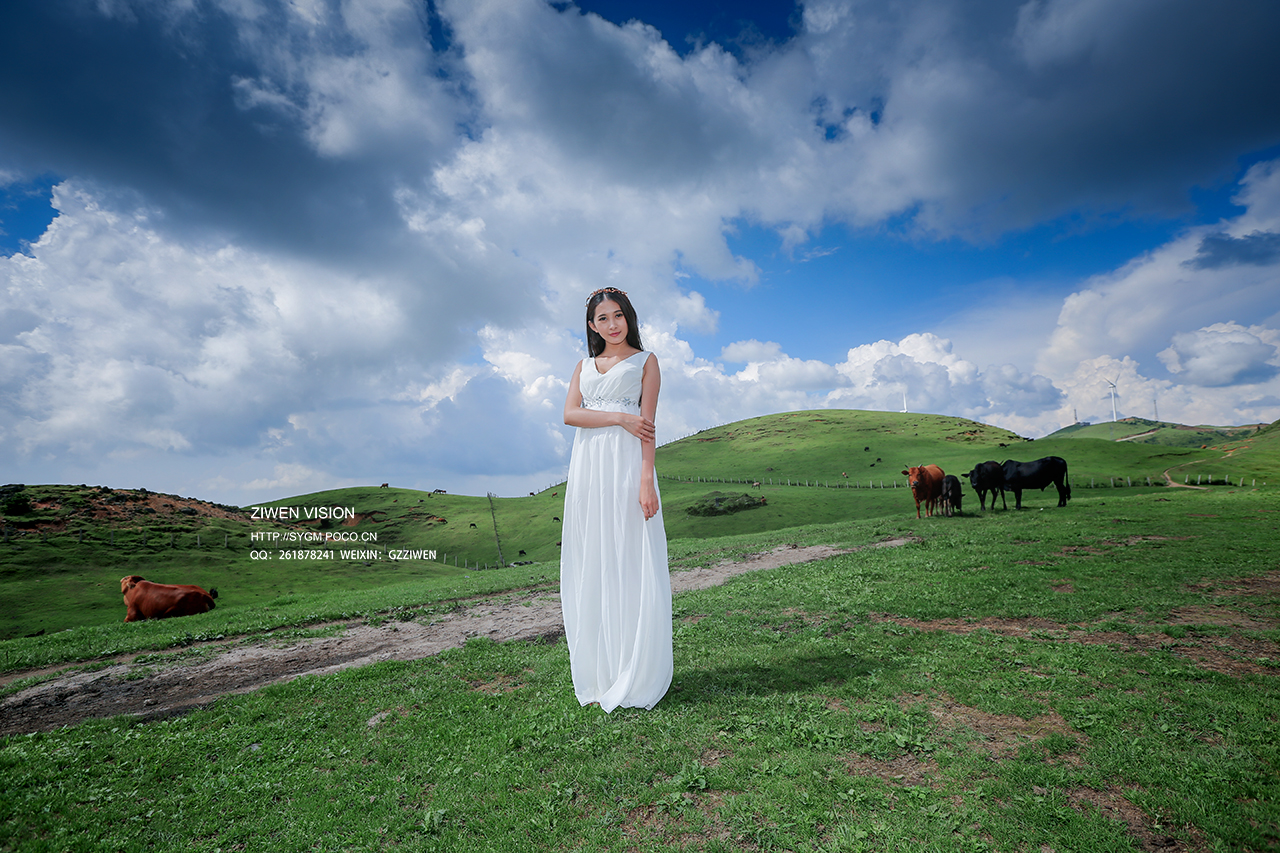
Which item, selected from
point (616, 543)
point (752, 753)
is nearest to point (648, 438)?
point (616, 543)

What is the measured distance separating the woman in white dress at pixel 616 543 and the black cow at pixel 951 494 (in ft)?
85.2

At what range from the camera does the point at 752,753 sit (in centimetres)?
513

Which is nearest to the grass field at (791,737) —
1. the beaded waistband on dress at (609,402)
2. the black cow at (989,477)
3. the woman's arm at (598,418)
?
the woman's arm at (598,418)

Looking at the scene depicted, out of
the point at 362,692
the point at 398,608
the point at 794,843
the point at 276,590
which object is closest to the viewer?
the point at 794,843

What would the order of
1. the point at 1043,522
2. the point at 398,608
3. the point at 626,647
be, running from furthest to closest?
the point at 1043,522
the point at 398,608
the point at 626,647

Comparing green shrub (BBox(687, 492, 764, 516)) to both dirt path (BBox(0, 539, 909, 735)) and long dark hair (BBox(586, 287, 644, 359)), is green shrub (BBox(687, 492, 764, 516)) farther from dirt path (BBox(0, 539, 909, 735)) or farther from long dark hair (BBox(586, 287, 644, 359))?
long dark hair (BBox(586, 287, 644, 359))

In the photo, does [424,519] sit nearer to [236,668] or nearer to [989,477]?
[989,477]

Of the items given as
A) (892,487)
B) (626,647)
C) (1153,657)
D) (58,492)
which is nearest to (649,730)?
(626,647)

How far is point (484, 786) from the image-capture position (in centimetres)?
502

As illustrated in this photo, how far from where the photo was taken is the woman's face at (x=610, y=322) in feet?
23.9

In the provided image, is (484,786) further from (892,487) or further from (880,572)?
(892,487)

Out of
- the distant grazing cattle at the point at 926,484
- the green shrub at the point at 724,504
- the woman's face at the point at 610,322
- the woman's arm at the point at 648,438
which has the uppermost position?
the woman's face at the point at 610,322

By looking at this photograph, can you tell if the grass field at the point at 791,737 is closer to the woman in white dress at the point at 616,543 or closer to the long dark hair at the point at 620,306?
the woman in white dress at the point at 616,543

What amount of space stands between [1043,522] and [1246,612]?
1205 centimetres
